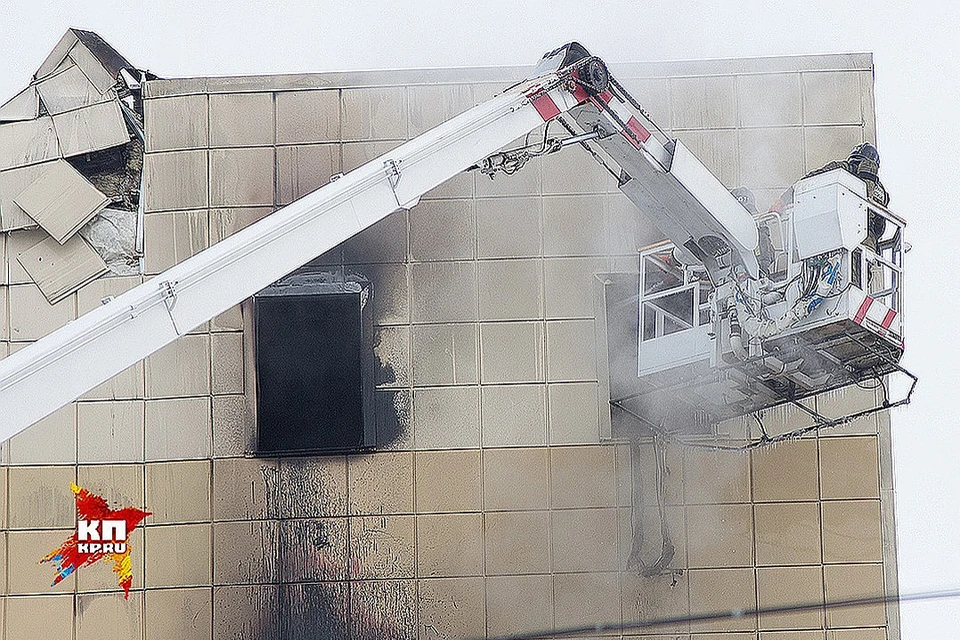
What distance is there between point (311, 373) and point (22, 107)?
10.8ft

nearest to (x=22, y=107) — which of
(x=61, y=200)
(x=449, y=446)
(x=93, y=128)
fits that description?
(x=93, y=128)

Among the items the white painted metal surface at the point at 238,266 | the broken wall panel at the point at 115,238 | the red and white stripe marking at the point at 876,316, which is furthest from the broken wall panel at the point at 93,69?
the red and white stripe marking at the point at 876,316

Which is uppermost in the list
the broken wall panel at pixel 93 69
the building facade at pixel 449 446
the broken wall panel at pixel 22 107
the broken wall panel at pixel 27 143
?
the broken wall panel at pixel 93 69

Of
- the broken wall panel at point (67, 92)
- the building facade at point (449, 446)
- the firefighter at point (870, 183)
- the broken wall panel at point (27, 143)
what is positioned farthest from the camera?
the broken wall panel at point (67, 92)

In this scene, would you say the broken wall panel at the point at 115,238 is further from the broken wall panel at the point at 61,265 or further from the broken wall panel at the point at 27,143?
the broken wall panel at the point at 27,143

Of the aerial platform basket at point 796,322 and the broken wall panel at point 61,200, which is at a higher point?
the broken wall panel at point 61,200

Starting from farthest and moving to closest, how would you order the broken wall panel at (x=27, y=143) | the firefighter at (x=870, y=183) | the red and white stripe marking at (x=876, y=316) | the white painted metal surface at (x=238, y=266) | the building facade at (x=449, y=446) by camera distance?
Answer: 1. the broken wall panel at (x=27, y=143)
2. the building facade at (x=449, y=446)
3. the firefighter at (x=870, y=183)
4. the red and white stripe marking at (x=876, y=316)
5. the white painted metal surface at (x=238, y=266)

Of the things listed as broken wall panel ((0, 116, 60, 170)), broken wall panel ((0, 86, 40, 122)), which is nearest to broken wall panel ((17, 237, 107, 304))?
broken wall panel ((0, 116, 60, 170))

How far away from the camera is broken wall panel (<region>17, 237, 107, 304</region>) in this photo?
27.2 ft

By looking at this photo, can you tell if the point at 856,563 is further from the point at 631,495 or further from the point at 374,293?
the point at 374,293

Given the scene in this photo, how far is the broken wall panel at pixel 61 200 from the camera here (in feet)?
27.3

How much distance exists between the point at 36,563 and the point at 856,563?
6194 mm

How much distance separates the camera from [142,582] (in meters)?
7.96

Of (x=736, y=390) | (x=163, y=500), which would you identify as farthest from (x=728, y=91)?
(x=163, y=500)
